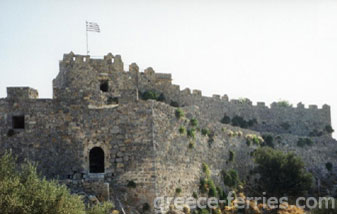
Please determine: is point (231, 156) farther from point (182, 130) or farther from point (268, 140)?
point (268, 140)

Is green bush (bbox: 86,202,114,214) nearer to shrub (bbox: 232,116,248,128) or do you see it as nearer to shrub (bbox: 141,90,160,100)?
shrub (bbox: 141,90,160,100)

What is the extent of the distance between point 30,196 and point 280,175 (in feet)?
87.5

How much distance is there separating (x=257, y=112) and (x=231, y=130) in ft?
47.3

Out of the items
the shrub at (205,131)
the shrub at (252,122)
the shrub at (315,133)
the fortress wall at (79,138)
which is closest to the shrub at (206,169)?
the shrub at (205,131)

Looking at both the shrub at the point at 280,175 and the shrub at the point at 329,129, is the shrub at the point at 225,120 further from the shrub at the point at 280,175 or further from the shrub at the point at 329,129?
the shrub at the point at 329,129

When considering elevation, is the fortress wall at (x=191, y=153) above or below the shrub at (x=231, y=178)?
above

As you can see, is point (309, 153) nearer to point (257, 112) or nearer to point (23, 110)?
point (257, 112)

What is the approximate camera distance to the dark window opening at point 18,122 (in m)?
41.7

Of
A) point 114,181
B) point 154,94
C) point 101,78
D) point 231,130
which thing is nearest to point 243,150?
point 231,130

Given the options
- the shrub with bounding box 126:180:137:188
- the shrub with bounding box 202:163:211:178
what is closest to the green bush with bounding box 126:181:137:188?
the shrub with bounding box 126:180:137:188

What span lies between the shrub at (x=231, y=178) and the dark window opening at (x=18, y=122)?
17049 millimetres

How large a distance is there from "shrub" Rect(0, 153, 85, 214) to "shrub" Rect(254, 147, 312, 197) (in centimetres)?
2272

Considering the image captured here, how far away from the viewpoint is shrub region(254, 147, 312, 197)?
52.8 m

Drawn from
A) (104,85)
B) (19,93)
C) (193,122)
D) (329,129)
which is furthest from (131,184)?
(329,129)
